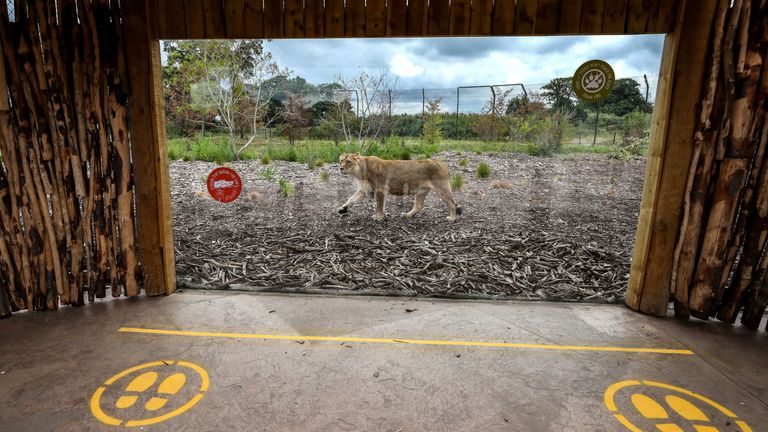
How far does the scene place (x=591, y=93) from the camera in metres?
4.12

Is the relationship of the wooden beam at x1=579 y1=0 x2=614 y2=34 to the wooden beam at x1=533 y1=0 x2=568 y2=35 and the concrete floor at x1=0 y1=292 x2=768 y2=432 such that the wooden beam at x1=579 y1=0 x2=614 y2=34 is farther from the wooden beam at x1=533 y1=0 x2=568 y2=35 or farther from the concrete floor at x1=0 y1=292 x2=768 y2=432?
the concrete floor at x1=0 y1=292 x2=768 y2=432

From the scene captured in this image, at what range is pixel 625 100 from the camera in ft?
18.8

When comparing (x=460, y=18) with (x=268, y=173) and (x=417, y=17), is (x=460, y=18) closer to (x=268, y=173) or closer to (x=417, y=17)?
(x=417, y=17)

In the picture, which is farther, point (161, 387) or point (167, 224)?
point (167, 224)

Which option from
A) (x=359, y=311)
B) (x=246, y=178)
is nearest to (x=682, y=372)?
(x=359, y=311)

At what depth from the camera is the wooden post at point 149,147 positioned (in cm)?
366

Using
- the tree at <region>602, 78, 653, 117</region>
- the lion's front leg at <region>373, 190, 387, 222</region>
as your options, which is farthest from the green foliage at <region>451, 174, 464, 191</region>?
the tree at <region>602, 78, 653, 117</region>

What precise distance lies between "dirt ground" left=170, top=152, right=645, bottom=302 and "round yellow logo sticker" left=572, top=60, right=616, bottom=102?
2.09 meters

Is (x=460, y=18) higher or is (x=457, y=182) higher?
(x=460, y=18)

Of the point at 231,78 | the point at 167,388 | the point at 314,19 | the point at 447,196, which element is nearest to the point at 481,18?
the point at 314,19

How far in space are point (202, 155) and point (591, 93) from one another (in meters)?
5.52

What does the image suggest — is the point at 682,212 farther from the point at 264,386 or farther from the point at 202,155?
the point at 202,155

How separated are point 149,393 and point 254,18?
10.3 feet

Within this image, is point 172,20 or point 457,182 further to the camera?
point 457,182
